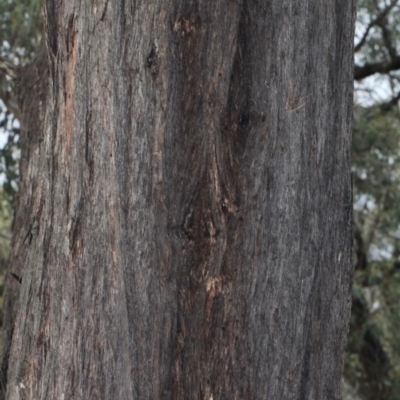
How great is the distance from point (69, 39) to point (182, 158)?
1.59 feet

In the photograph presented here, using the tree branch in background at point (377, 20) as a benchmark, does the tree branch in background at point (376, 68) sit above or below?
below

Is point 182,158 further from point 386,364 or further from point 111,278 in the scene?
point 386,364

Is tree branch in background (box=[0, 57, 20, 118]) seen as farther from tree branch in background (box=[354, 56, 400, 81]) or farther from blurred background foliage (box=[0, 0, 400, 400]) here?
tree branch in background (box=[354, 56, 400, 81])

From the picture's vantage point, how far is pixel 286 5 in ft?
8.03

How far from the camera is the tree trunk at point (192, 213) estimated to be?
232cm

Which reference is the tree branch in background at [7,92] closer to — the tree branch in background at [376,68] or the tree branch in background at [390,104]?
the tree branch in background at [376,68]

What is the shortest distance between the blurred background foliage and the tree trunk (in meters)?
4.89

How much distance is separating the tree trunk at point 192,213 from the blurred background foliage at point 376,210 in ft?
16.1

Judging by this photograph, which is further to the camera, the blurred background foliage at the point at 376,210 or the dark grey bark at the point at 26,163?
the blurred background foliage at the point at 376,210

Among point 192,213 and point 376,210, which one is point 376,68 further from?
point 192,213

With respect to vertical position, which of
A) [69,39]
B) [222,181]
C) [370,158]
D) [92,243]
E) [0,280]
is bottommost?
[92,243]

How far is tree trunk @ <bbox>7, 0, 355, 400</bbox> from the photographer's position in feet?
7.62

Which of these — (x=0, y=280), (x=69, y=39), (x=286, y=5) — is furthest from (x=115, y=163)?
(x=0, y=280)

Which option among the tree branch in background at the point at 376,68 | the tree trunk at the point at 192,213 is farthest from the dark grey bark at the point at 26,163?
the tree branch in background at the point at 376,68
